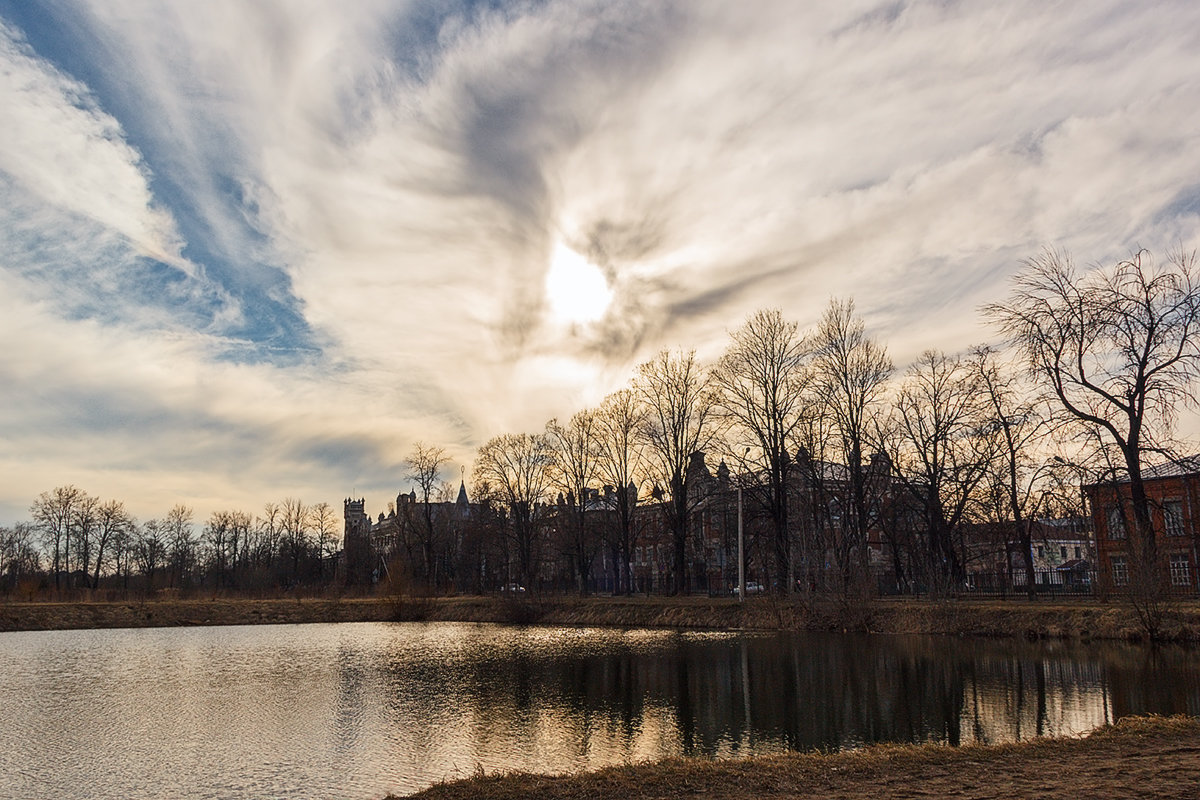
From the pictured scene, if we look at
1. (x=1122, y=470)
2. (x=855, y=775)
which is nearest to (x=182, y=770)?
(x=855, y=775)

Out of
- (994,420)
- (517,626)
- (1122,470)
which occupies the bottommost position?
(517,626)

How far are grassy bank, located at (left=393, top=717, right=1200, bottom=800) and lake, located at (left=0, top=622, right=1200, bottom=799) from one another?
7.32 ft

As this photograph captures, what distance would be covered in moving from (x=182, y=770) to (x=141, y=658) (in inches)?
953

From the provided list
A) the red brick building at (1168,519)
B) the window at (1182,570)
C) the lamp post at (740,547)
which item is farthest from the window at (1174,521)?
the lamp post at (740,547)

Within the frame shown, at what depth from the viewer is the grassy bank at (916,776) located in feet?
29.6

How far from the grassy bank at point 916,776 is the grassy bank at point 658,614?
21408 millimetres

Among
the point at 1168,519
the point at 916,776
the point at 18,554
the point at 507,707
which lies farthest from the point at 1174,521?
the point at 18,554

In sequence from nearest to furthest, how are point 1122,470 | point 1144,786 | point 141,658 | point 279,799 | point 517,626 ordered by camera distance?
point 1144,786
point 279,799
point 1122,470
point 141,658
point 517,626

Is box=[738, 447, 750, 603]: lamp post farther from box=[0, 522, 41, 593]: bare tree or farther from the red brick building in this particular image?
box=[0, 522, 41, 593]: bare tree

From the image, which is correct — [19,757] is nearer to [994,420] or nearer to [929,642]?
[929,642]

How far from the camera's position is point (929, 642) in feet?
107

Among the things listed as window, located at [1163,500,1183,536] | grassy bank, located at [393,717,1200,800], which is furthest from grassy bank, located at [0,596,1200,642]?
grassy bank, located at [393,717,1200,800]

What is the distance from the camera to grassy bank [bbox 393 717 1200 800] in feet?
29.6

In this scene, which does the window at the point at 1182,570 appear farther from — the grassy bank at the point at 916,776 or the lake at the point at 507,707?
the grassy bank at the point at 916,776
